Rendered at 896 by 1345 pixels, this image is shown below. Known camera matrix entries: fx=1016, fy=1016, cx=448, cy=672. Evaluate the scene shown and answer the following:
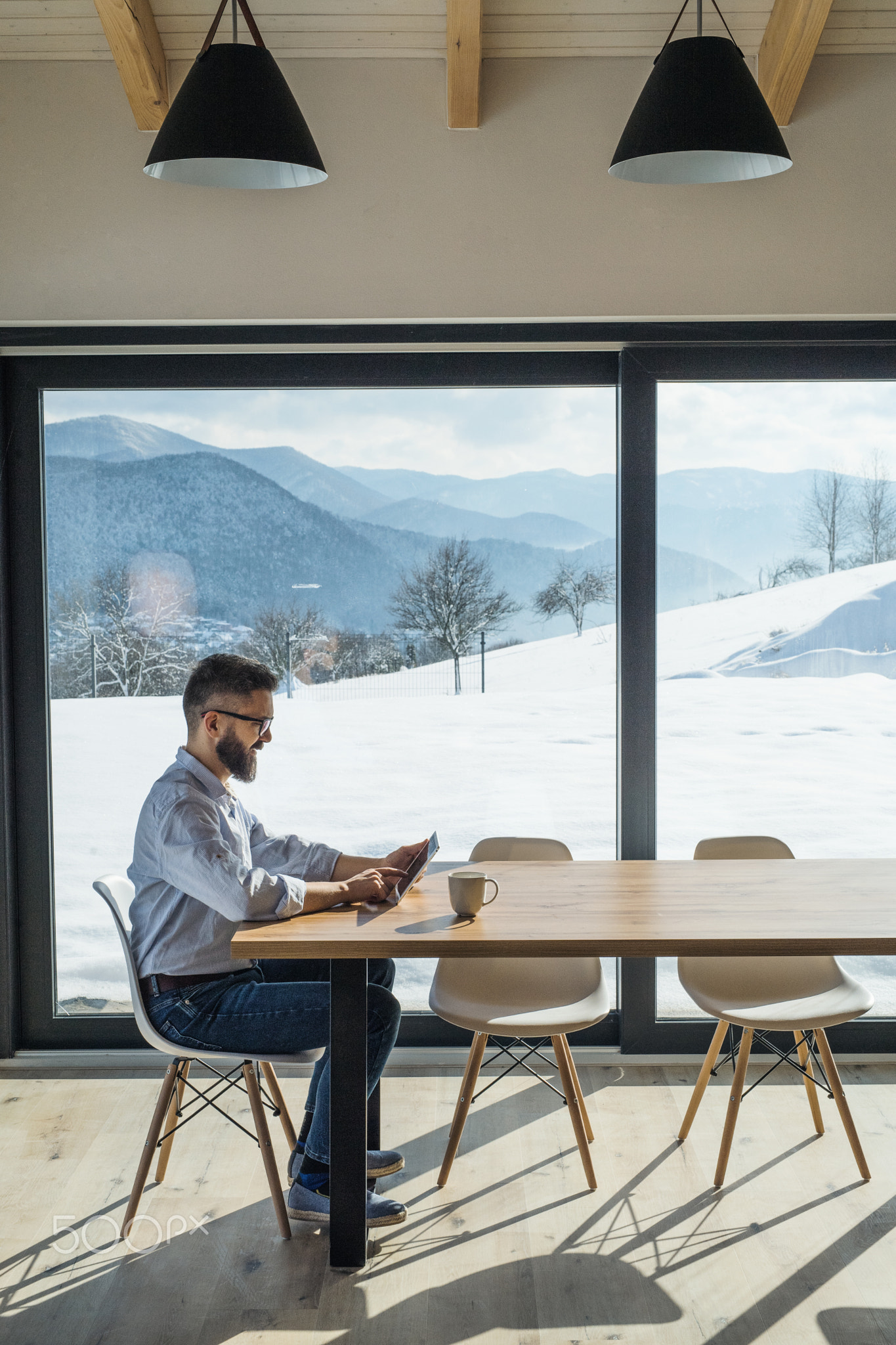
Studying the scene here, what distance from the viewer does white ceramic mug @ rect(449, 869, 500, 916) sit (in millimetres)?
2283

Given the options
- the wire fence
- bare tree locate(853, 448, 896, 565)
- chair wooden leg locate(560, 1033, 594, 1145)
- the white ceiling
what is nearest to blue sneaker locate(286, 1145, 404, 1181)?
chair wooden leg locate(560, 1033, 594, 1145)

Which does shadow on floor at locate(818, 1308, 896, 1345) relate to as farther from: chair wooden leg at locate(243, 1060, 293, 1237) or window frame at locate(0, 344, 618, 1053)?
window frame at locate(0, 344, 618, 1053)

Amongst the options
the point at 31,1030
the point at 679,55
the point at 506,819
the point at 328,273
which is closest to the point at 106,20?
the point at 328,273

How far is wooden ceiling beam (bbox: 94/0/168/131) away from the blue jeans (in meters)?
2.61

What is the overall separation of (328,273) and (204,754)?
1676mm

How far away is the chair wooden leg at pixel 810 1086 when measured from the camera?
2.86 metres

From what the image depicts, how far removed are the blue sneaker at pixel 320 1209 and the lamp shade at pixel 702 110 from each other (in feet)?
8.20

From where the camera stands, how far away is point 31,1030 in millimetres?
3510

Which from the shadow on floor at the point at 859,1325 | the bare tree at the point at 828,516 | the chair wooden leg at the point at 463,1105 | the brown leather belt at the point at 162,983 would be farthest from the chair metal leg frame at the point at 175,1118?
the bare tree at the point at 828,516

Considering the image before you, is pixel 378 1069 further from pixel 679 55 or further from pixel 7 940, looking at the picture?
pixel 679 55

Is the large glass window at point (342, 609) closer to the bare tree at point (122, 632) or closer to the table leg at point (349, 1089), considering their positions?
the bare tree at point (122, 632)

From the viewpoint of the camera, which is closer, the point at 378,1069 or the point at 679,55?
the point at 679,55

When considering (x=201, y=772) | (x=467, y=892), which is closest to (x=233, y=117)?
(x=201, y=772)

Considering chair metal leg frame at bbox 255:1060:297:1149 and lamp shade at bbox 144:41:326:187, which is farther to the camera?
chair metal leg frame at bbox 255:1060:297:1149
